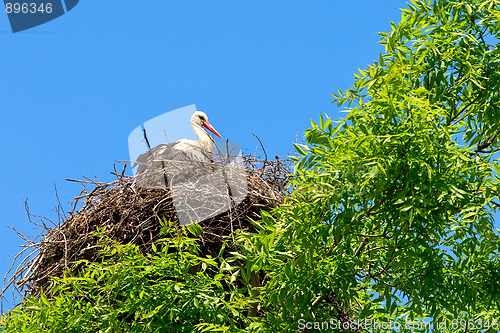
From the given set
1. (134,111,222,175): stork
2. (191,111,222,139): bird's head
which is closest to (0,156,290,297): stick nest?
(134,111,222,175): stork

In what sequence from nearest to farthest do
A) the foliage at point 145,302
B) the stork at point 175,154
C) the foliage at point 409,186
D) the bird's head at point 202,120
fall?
the foliage at point 409,186 < the foliage at point 145,302 < the stork at point 175,154 < the bird's head at point 202,120

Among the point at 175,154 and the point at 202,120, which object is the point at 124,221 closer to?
the point at 175,154

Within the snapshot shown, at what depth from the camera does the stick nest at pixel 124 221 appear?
732cm

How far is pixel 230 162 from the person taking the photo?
7.81 metres

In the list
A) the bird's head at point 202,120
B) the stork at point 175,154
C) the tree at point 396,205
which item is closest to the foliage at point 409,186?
the tree at point 396,205

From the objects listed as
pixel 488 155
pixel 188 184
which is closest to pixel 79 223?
pixel 188 184

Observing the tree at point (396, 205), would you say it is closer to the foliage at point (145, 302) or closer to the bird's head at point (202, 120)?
the foliage at point (145, 302)

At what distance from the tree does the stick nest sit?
111cm

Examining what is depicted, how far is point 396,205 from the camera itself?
4996 millimetres

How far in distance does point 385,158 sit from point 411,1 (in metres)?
1.88

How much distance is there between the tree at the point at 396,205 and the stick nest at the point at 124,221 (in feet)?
3.64

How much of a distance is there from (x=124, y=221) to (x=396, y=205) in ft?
11.6

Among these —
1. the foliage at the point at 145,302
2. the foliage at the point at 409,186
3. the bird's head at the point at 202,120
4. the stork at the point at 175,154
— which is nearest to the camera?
the foliage at the point at 409,186

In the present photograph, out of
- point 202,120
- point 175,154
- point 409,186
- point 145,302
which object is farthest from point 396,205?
point 202,120
